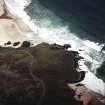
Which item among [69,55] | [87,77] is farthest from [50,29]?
[87,77]

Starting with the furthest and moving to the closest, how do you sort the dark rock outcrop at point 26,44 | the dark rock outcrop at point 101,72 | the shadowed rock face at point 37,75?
the dark rock outcrop at point 26,44 < the dark rock outcrop at point 101,72 < the shadowed rock face at point 37,75

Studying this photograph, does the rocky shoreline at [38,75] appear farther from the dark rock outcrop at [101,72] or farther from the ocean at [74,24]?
the dark rock outcrop at [101,72]

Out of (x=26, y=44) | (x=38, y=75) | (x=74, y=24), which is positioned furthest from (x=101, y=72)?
(x=26, y=44)

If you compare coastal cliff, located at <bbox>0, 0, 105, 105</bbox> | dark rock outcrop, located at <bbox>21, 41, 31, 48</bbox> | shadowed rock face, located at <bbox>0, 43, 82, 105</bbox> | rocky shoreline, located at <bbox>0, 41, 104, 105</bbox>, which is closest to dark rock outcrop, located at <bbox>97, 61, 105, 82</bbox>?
coastal cliff, located at <bbox>0, 0, 105, 105</bbox>

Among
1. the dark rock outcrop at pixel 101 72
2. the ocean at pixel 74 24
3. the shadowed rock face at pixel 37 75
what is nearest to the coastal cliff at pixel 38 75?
the shadowed rock face at pixel 37 75

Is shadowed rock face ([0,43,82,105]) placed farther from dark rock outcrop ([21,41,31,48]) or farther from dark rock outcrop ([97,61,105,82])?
dark rock outcrop ([97,61,105,82])

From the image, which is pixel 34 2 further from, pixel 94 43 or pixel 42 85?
pixel 42 85

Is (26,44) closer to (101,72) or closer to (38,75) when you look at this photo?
(38,75)
